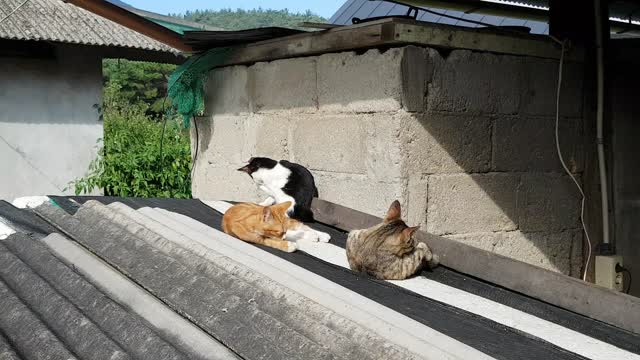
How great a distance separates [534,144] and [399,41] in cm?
121

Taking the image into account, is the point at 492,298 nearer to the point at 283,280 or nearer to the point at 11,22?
the point at 283,280

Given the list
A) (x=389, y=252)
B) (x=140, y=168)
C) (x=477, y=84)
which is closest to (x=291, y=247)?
(x=389, y=252)

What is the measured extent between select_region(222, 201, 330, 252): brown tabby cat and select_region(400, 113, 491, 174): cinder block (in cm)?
64

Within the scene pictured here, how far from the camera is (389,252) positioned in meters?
2.56

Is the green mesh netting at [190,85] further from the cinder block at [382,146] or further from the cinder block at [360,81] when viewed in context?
the cinder block at [382,146]

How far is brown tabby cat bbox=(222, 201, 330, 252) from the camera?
2986 millimetres


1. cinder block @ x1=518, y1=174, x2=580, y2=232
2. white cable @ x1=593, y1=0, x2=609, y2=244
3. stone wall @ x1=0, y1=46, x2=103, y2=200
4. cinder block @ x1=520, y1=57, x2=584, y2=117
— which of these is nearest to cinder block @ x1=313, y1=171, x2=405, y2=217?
cinder block @ x1=518, y1=174, x2=580, y2=232

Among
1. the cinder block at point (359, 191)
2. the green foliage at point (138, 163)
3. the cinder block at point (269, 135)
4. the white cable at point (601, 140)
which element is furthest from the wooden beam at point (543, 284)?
the green foliage at point (138, 163)

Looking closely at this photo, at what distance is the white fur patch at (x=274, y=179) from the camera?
378 cm

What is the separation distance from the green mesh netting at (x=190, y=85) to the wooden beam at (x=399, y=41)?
1.63 ft

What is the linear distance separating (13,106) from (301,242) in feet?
29.0

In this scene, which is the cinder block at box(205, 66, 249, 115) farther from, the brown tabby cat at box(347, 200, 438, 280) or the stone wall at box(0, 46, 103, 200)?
the stone wall at box(0, 46, 103, 200)

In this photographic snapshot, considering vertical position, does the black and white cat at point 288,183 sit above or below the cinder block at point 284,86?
below

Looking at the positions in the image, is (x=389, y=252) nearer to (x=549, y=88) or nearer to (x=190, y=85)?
(x=549, y=88)
